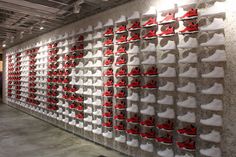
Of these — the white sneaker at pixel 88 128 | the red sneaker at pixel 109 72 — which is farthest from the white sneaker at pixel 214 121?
the white sneaker at pixel 88 128

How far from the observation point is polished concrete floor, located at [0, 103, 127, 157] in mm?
6070

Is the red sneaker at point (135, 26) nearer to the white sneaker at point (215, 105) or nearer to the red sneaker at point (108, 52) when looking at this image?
the red sneaker at point (108, 52)

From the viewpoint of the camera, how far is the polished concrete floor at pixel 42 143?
19.9 feet

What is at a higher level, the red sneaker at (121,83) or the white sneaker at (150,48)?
the white sneaker at (150,48)

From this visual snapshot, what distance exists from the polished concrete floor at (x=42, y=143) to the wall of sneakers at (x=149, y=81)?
453mm

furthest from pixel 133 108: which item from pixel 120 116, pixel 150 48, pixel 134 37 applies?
pixel 134 37

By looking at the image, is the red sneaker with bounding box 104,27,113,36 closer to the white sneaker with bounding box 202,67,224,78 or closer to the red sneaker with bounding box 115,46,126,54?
the red sneaker with bounding box 115,46,126,54

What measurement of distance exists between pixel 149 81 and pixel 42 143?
13.6 feet

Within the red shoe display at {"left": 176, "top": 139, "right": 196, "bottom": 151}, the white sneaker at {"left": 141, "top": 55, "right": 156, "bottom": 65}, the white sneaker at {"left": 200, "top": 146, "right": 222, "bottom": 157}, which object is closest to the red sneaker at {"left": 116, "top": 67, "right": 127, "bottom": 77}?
the white sneaker at {"left": 141, "top": 55, "right": 156, "bottom": 65}

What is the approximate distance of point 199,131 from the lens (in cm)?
440

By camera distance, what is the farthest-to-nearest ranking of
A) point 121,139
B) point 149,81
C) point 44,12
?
point 44,12, point 121,139, point 149,81

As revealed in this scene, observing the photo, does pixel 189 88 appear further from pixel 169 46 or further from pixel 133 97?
pixel 133 97

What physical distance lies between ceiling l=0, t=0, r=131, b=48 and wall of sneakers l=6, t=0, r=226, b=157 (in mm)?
564

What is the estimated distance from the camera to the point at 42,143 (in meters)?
6.97
